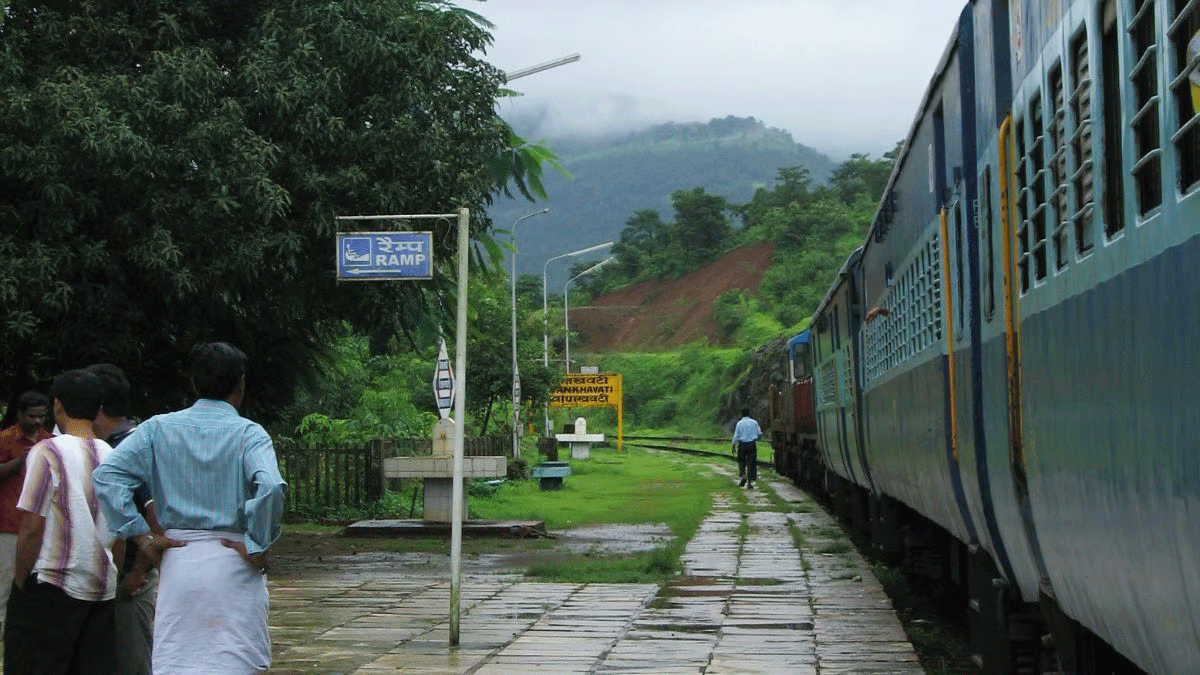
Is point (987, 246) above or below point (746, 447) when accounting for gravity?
above

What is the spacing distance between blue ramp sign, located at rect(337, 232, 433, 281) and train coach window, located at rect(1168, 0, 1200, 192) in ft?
23.4

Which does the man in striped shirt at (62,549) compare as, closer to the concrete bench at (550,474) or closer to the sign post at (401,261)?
the sign post at (401,261)

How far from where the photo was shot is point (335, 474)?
72.2ft

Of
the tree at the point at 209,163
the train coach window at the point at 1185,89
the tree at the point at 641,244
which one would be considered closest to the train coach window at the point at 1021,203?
the train coach window at the point at 1185,89

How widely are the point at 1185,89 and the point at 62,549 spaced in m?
4.22

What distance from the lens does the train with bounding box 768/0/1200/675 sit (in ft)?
10.6

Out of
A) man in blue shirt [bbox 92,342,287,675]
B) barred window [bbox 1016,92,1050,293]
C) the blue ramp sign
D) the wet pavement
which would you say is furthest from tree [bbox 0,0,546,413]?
barred window [bbox 1016,92,1050,293]

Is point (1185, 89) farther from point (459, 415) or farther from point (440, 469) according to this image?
point (440, 469)

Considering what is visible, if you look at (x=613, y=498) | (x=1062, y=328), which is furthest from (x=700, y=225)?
(x=1062, y=328)

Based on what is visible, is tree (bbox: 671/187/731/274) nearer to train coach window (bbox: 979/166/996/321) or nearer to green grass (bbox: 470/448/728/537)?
green grass (bbox: 470/448/728/537)

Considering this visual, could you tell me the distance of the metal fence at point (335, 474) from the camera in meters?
21.6

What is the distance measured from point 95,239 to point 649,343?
90353 millimetres

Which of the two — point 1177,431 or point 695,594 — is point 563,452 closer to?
point 695,594

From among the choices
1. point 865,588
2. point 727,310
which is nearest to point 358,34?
point 865,588
